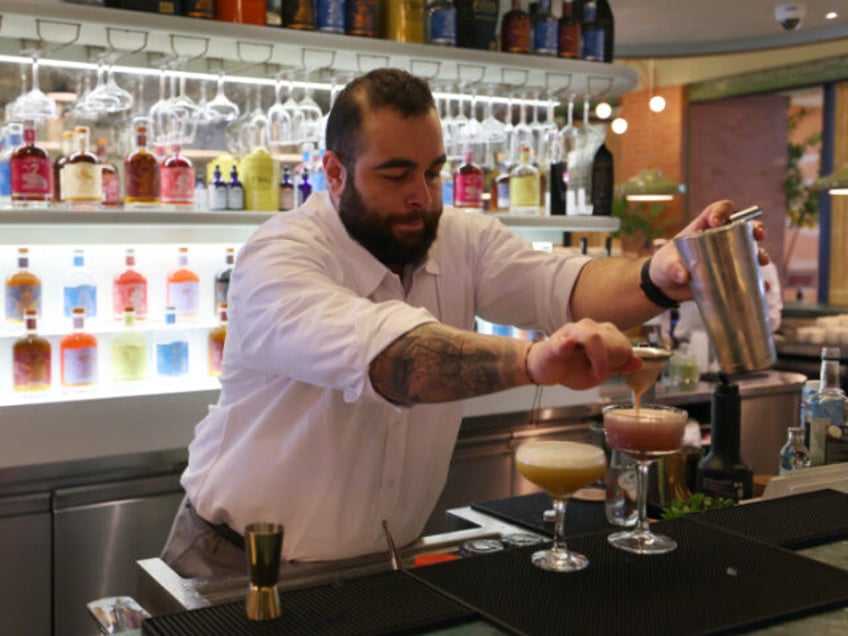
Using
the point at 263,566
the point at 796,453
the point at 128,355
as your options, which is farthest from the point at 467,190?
the point at 263,566

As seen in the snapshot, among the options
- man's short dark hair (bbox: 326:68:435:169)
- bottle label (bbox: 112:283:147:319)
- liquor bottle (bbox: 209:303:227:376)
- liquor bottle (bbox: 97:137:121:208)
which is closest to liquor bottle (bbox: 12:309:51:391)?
bottle label (bbox: 112:283:147:319)

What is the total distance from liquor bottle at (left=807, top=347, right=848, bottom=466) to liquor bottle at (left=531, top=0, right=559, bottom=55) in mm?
2062

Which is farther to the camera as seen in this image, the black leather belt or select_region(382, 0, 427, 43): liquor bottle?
select_region(382, 0, 427, 43): liquor bottle

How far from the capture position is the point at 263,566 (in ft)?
4.04

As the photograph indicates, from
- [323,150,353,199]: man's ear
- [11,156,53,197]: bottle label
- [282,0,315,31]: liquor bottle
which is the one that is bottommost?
[323,150,353,199]: man's ear

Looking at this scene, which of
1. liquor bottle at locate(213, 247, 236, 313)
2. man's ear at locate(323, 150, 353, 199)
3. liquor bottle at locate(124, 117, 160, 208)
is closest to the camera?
man's ear at locate(323, 150, 353, 199)

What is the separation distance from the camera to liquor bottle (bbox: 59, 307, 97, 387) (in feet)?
10.7

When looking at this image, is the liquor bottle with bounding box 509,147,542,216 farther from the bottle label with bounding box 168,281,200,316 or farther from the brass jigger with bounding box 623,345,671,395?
the brass jigger with bounding box 623,345,671,395

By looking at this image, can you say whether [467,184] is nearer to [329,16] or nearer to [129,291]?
[329,16]

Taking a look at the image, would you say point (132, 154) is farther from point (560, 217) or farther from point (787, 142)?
point (787, 142)

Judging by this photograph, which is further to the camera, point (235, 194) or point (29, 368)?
point (235, 194)

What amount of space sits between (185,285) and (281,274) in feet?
6.70

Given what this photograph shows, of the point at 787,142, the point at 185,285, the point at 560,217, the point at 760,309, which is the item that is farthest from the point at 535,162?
the point at 787,142

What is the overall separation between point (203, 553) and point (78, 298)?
1650 mm
